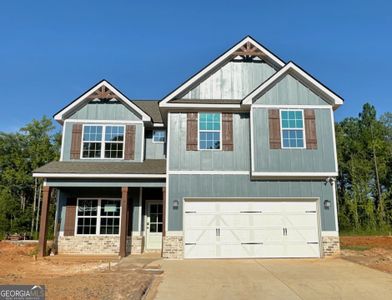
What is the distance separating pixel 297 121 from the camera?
529 inches

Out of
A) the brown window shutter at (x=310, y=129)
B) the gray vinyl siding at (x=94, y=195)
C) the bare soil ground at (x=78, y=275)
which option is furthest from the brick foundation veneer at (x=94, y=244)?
the brown window shutter at (x=310, y=129)

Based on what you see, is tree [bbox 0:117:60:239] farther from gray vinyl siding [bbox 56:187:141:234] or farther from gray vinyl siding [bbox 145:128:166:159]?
gray vinyl siding [bbox 145:128:166:159]

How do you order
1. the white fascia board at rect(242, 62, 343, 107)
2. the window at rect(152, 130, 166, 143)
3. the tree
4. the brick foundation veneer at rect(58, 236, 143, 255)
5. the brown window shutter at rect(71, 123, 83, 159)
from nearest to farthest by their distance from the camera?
the white fascia board at rect(242, 62, 343, 107) → the brick foundation veneer at rect(58, 236, 143, 255) → the brown window shutter at rect(71, 123, 83, 159) → the window at rect(152, 130, 166, 143) → the tree

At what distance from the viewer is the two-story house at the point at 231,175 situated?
1289 centimetres

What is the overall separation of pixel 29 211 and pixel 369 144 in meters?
35.7

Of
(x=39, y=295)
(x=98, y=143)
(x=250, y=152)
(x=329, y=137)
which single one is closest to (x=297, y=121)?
(x=329, y=137)

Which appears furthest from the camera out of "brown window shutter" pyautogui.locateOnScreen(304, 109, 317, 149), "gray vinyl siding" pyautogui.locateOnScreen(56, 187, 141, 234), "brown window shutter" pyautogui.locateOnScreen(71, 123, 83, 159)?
"brown window shutter" pyautogui.locateOnScreen(71, 123, 83, 159)

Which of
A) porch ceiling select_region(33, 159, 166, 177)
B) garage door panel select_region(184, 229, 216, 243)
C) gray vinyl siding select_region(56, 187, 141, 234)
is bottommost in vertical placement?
garage door panel select_region(184, 229, 216, 243)

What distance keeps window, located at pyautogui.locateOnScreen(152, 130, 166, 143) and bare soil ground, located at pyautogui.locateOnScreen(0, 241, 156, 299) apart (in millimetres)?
5988

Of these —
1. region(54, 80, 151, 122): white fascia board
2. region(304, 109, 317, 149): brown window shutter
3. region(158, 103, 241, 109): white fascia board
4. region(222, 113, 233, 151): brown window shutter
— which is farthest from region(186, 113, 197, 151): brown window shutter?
region(304, 109, 317, 149): brown window shutter

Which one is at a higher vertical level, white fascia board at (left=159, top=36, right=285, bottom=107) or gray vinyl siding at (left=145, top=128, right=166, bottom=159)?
white fascia board at (left=159, top=36, right=285, bottom=107)

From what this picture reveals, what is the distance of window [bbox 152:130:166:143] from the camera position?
16.4m

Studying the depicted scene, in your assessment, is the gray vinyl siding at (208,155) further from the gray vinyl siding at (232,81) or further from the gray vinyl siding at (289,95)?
the gray vinyl siding at (232,81)

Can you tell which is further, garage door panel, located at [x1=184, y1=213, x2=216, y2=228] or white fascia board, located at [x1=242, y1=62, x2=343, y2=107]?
white fascia board, located at [x1=242, y1=62, x2=343, y2=107]
